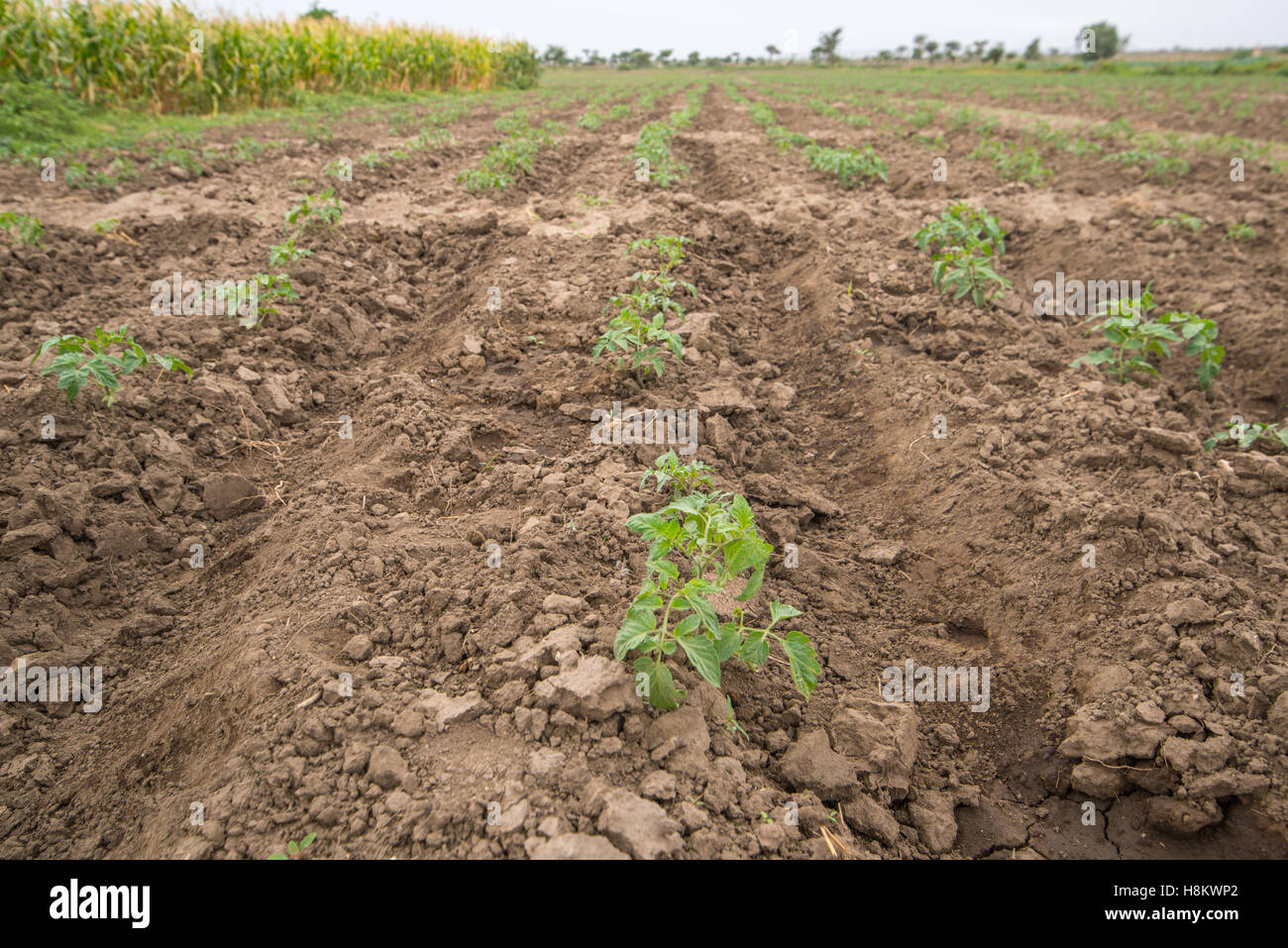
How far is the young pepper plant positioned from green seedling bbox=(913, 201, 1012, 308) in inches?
133

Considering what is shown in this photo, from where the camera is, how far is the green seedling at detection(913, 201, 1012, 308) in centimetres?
466

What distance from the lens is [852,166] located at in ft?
24.8

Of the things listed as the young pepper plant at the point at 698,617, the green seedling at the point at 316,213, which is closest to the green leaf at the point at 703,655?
the young pepper plant at the point at 698,617

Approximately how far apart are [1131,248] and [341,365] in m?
6.47

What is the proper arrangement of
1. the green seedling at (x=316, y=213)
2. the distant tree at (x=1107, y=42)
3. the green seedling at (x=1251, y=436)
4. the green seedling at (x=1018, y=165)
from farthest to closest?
the distant tree at (x=1107, y=42) → the green seedling at (x=1018, y=165) → the green seedling at (x=316, y=213) → the green seedling at (x=1251, y=436)

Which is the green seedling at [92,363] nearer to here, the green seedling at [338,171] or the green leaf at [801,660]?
the green leaf at [801,660]

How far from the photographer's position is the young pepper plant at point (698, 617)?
75.0 inches

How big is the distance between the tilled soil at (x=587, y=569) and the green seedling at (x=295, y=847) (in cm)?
4

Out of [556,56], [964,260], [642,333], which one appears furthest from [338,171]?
[556,56]

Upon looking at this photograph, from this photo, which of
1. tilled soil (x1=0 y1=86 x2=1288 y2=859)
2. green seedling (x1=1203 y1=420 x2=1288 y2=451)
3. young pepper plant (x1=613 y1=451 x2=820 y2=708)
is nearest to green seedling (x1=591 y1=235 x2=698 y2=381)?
tilled soil (x1=0 y1=86 x2=1288 y2=859)

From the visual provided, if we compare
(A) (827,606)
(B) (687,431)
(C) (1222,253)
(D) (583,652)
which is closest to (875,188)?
(C) (1222,253)

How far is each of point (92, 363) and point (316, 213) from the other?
2685 mm

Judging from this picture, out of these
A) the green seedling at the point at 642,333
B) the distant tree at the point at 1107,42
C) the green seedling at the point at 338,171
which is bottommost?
the green seedling at the point at 642,333
